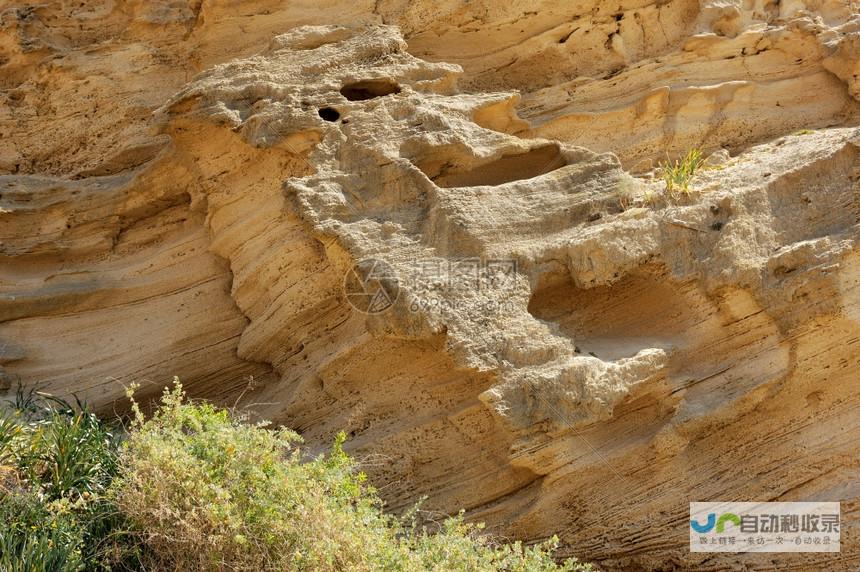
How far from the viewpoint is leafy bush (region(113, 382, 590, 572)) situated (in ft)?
18.2

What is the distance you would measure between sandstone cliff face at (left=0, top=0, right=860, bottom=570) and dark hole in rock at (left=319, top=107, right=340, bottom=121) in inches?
2.9

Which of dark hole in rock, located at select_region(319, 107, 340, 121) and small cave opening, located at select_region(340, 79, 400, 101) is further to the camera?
small cave opening, located at select_region(340, 79, 400, 101)

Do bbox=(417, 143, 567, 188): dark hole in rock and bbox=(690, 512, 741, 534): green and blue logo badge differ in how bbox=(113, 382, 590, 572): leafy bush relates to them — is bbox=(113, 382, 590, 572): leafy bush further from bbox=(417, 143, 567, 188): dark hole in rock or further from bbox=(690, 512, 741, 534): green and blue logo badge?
bbox=(417, 143, 567, 188): dark hole in rock

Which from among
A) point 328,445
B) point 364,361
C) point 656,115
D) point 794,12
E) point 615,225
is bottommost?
point 328,445

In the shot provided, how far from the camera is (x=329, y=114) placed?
25.1ft

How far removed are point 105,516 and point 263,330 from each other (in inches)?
88.9

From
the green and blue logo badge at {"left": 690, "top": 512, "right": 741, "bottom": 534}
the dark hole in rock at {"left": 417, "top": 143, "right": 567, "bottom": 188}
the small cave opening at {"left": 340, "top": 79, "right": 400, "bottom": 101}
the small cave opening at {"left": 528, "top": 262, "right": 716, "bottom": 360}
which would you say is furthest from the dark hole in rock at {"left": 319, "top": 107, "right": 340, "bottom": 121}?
the green and blue logo badge at {"left": 690, "top": 512, "right": 741, "bottom": 534}

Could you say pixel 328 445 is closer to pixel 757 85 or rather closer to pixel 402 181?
pixel 402 181

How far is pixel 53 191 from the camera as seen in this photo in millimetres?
8641

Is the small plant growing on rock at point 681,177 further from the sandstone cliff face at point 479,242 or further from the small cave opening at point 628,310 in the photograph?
the small cave opening at point 628,310

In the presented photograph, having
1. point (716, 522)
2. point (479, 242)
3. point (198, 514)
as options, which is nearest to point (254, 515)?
point (198, 514)

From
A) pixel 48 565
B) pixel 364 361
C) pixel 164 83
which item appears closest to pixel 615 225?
pixel 364 361

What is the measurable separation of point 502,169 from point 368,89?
1.36 metres

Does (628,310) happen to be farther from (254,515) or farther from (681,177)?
(254,515)
